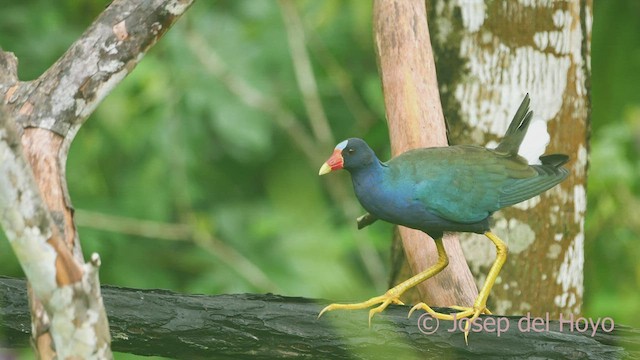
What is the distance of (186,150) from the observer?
525cm

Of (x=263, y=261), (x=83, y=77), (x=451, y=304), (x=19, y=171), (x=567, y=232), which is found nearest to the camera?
(x=19, y=171)

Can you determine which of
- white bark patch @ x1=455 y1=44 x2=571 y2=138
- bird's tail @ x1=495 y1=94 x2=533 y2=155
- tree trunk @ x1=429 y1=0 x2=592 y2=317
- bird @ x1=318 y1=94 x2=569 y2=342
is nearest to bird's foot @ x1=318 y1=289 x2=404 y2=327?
bird @ x1=318 y1=94 x2=569 y2=342

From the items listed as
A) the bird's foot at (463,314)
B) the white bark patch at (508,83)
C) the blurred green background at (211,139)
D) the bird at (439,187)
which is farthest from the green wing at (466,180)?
the blurred green background at (211,139)

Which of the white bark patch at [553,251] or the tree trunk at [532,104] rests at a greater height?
the tree trunk at [532,104]

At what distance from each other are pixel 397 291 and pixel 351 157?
36cm

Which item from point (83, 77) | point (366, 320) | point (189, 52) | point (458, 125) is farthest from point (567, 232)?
point (189, 52)

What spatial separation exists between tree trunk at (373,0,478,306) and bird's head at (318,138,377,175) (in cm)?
42

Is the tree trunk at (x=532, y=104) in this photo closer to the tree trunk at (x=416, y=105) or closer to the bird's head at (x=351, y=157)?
the tree trunk at (x=416, y=105)

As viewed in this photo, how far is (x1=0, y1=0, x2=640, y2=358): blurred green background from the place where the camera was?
16.0ft

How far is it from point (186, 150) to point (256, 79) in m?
0.47

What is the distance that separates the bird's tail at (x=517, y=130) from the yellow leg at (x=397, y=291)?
31 cm

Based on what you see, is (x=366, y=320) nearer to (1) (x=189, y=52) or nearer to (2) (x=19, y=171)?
(2) (x=19, y=171)

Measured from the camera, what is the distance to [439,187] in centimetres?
283

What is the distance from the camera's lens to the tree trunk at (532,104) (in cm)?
334
